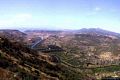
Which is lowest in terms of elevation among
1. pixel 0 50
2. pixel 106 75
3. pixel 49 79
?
pixel 106 75

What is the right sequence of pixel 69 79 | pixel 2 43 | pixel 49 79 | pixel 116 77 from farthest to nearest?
pixel 116 77, pixel 2 43, pixel 69 79, pixel 49 79

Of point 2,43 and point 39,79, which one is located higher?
point 2,43

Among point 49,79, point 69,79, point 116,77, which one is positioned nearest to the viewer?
point 49,79

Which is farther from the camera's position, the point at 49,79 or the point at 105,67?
the point at 105,67

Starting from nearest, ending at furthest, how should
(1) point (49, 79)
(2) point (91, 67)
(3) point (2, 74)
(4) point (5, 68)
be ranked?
(3) point (2, 74) → (4) point (5, 68) → (1) point (49, 79) → (2) point (91, 67)

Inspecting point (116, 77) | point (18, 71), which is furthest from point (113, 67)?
point (18, 71)

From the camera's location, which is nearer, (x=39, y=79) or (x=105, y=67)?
(x=39, y=79)

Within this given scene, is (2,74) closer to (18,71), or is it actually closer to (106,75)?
(18,71)


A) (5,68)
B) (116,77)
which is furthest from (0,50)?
(116,77)

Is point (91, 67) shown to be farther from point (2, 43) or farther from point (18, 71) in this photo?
point (18, 71)
